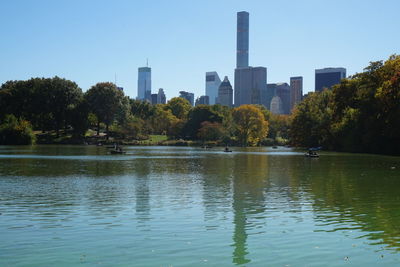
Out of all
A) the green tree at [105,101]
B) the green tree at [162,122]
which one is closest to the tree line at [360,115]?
the green tree at [105,101]

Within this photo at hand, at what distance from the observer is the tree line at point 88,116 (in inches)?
5320

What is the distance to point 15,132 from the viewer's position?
121 metres

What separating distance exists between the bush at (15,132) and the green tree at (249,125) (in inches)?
2358

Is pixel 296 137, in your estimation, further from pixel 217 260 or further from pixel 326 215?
pixel 217 260

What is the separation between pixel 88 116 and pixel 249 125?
157 ft

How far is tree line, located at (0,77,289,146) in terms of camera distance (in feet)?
443

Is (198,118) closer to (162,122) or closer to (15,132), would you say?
(162,122)

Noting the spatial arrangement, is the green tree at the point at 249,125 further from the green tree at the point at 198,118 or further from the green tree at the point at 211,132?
the green tree at the point at 198,118

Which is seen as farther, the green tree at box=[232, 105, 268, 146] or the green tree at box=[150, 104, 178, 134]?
the green tree at box=[150, 104, 178, 134]

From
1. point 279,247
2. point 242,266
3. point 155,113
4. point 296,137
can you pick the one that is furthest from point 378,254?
point 155,113

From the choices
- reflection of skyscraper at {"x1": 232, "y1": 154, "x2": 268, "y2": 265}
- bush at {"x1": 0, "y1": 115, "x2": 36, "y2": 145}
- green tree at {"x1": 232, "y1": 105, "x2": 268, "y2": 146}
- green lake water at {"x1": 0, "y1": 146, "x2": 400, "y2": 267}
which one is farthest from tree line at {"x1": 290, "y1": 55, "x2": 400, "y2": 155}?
bush at {"x1": 0, "y1": 115, "x2": 36, "y2": 145}

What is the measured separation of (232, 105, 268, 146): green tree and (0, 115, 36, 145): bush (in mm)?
59899

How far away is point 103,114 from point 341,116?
72.0 meters

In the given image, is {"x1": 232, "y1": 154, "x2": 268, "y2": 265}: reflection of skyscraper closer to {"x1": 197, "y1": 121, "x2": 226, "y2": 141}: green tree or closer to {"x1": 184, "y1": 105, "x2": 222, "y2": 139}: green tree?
{"x1": 197, "y1": 121, "x2": 226, "y2": 141}: green tree
